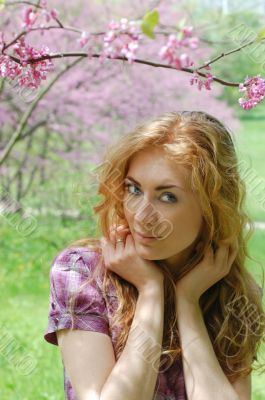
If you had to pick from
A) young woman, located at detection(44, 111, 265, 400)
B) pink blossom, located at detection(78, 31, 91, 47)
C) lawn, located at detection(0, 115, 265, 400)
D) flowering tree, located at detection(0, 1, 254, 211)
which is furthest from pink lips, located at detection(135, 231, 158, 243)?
flowering tree, located at detection(0, 1, 254, 211)

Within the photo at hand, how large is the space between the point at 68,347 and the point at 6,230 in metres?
6.16

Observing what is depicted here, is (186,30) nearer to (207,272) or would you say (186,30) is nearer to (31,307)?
(207,272)

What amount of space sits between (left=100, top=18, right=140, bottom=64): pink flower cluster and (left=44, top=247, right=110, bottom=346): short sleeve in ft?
2.64

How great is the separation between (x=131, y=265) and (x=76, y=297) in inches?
6.6

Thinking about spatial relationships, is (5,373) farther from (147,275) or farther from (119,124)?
(119,124)

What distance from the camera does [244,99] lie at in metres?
1.93

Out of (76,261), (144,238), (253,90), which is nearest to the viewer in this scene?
(253,90)

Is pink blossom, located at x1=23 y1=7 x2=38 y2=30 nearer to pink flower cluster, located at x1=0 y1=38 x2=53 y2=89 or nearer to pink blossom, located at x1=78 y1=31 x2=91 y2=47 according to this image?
pink blossom, located at x1=78 y1=31 x2=91 y2=47

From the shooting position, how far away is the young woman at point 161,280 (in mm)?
1991

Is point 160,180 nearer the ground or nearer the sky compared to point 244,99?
nearer the ground

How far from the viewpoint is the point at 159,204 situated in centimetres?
203

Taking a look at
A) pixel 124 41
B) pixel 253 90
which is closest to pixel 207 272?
pixel 253 90

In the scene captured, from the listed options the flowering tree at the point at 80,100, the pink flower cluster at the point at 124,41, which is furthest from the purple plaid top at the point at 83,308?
the flowering tree at the point at 80,100

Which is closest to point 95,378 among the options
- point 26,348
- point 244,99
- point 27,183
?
point 244,99
